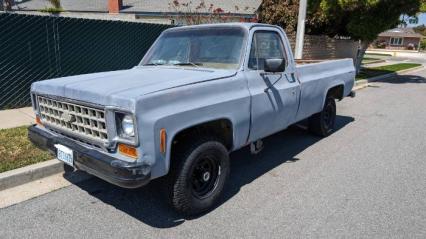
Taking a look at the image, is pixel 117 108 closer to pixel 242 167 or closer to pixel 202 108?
pixel 202 108

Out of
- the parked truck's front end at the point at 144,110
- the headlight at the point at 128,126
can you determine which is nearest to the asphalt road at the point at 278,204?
the parked truck's front end at the point at 144,110

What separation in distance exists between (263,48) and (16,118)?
4.90 m

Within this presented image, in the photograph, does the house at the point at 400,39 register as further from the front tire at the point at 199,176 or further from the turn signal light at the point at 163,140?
the turn signal light at the point at 163,140

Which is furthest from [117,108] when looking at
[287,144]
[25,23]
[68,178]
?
[25,23]

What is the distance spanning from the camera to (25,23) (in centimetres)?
780

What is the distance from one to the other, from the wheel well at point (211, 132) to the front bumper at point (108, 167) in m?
0.58

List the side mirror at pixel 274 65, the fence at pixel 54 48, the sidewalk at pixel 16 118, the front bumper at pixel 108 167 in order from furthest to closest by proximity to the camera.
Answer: the fence at pixel 54 48 → the sidewalk at pixel 16 118 → the side mirror at pixel 274 65 → the front bumper at pixel 108 167

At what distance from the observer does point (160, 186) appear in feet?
12.3

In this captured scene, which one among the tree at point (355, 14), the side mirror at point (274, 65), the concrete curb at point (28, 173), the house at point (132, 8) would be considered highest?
the house at point (132, 8)

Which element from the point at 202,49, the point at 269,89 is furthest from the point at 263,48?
the point at 202,49

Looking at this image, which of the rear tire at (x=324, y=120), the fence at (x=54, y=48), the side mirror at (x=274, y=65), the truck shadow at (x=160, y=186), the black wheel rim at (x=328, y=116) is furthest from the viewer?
the fence at (x=54, y=48)

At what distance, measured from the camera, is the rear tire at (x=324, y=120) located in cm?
669

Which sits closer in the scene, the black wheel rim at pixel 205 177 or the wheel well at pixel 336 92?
the black wheel rim at pixel 205 177

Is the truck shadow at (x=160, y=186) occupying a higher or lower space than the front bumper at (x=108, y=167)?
lower
